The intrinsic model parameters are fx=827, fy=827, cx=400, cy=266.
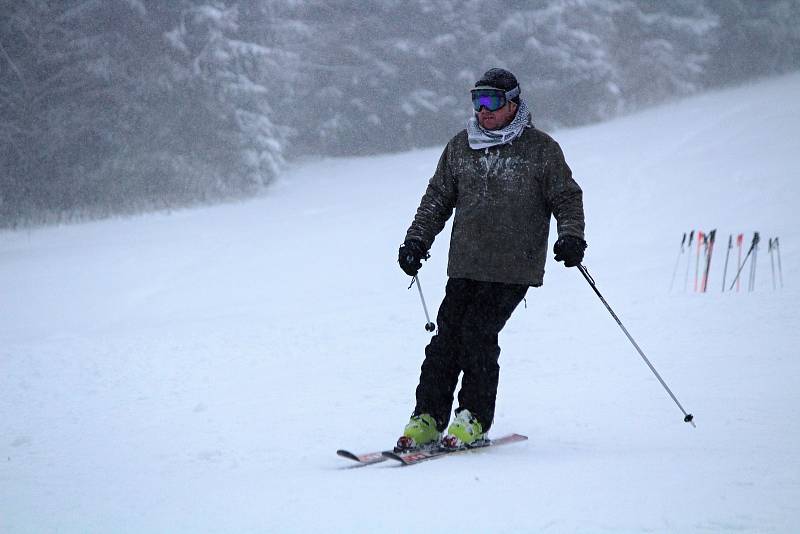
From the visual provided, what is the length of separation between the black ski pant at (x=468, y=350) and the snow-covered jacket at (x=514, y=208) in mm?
96

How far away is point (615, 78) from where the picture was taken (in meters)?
26.7

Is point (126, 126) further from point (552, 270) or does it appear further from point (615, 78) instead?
point (615, 78)

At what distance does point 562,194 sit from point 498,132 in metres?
0.43

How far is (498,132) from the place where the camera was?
398 centimetres

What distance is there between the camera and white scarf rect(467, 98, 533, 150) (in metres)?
3.98

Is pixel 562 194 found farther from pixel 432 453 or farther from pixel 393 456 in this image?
pixel 393 456

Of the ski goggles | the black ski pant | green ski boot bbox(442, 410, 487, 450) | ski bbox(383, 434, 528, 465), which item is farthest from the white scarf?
ski bbox(383, 434, 528, 465)

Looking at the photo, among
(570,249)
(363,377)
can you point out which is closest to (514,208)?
(570,249)

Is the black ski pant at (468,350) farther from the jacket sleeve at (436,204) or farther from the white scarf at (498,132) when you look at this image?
the white scarf at (498,132)

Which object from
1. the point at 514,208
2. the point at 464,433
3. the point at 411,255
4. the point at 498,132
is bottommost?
the point at 464,433

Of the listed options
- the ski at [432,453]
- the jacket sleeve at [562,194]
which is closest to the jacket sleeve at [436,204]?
the jacket sleeve at [562,194]

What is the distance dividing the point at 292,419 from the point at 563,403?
1.72m

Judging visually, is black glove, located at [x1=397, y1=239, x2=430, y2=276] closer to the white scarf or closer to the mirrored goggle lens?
the white scarf

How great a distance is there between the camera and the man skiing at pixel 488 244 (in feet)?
13.0
